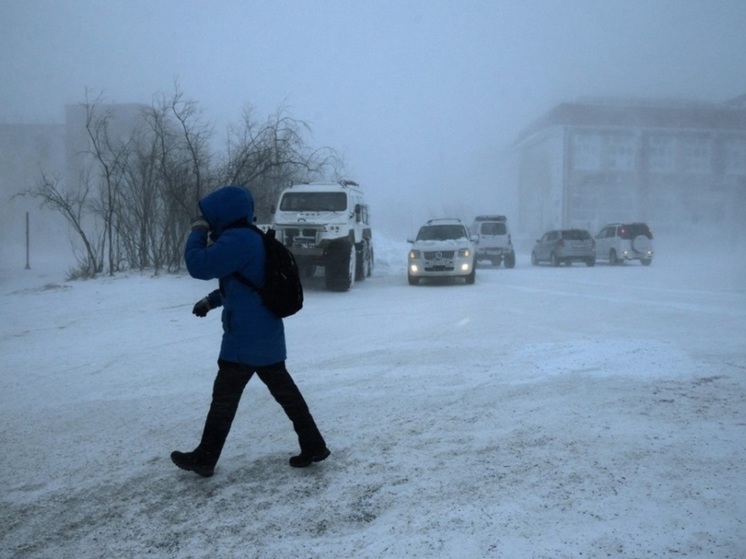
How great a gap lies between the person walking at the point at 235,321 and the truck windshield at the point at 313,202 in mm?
11293

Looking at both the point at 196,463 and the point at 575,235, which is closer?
the point at 196,463

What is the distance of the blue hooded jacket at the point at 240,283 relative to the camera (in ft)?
11.2

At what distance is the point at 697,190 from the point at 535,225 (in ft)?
40.6

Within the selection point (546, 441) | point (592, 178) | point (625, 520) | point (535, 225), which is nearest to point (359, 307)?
point (546, 441)

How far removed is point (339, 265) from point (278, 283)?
34.6 ft

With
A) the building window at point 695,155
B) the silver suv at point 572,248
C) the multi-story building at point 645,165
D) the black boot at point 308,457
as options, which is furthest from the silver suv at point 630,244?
the building window at point 695,155

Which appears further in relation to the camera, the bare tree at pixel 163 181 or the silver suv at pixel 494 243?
the silver suv at pixel 494 243

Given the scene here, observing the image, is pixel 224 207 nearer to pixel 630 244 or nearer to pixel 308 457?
pixel 308 457

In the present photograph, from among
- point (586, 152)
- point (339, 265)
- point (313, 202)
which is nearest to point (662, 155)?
point (586, 152)

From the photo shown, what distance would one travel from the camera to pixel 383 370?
6.28 m

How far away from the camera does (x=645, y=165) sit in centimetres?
4597

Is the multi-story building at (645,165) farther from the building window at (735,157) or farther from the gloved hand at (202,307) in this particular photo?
the gloved hand at (202,307)

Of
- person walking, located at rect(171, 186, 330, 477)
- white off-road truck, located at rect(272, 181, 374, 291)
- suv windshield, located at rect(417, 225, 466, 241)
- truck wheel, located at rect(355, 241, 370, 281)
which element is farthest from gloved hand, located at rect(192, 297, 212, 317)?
suv windshield, located at rect(417, 225, 466, 241)

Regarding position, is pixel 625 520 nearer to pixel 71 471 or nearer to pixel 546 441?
pixel 546 441
